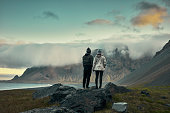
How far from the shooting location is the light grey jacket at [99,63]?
22008mm

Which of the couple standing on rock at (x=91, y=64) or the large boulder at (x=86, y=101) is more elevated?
the couple standing on rock at (x=91, y=64)

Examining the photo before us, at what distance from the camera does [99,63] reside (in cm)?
2216

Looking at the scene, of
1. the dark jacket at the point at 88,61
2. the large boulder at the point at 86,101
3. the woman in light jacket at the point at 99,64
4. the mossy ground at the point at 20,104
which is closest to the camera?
the large boulder at the point at 86,101

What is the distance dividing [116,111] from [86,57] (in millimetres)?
7187

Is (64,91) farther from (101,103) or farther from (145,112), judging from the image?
(145,112)

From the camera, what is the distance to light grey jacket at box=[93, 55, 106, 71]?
22008mm

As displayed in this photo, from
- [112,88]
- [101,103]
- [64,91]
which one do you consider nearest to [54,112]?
[101,103]

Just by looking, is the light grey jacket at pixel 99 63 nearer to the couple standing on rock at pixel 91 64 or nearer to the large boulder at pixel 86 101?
the couple standing on rock at pixel 91 64

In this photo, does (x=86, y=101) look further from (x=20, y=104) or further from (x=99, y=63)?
(x=20, y=104)

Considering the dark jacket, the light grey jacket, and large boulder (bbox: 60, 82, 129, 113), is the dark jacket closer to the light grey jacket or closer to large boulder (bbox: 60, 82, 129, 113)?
the light grey jacket

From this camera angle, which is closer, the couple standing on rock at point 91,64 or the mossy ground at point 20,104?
the mossy ground at point 20,104

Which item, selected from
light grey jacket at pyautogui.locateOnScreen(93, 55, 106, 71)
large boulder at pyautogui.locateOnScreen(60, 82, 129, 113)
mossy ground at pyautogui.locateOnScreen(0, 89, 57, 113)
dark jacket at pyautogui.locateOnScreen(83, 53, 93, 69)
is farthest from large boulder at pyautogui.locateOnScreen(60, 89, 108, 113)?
mossy ground at pyautogui.locateOnScreen(0, 89, 57, 113)

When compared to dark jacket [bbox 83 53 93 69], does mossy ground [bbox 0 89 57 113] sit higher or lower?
lower

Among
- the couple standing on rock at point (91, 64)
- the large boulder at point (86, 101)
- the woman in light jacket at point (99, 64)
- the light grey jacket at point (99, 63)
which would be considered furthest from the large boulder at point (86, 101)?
the light grey jacket at point (99, 63)
